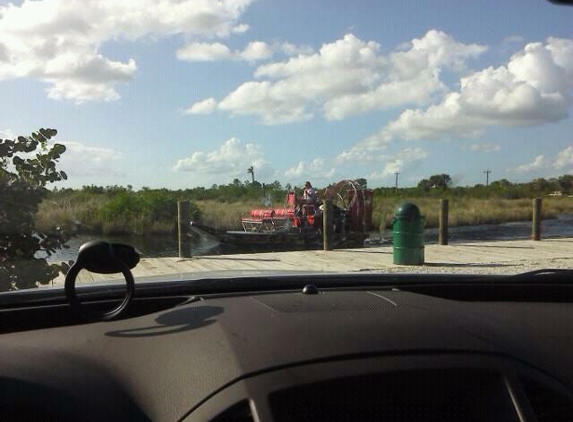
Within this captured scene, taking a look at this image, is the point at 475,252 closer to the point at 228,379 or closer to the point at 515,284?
the point at 515,284

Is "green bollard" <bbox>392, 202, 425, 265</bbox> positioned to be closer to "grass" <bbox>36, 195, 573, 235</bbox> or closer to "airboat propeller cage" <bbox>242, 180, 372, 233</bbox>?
"grass" <bbox>36, 195, 573, 235</bbox>

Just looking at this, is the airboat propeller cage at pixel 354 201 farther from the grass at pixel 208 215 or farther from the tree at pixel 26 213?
the tree at pixel 26 213

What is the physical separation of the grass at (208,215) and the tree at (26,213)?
6.0 inches

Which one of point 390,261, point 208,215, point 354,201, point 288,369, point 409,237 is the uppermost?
point 354,201

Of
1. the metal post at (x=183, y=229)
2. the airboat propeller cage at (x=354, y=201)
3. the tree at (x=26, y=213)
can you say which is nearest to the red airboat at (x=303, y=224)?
the airboat propeller cage at (x=354, y=201)

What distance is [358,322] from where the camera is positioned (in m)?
1.72

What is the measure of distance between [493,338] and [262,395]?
0.71 meters

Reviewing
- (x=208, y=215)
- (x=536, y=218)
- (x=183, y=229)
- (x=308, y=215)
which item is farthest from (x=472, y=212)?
(x=183, y=229)

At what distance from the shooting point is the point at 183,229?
1208cm

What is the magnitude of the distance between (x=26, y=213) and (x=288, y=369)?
3970 mm

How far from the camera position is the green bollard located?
1097cm

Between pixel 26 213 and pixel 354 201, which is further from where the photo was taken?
pixel 354 201

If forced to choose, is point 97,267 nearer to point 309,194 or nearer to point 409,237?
point 409,237

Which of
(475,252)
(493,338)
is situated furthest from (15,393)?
(475,252)
